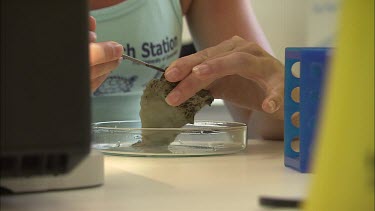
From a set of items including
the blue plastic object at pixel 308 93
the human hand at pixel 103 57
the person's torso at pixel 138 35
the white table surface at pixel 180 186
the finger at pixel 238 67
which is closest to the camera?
the white table surface at pixel 180 186

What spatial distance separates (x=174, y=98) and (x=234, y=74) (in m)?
0.16

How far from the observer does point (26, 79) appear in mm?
377

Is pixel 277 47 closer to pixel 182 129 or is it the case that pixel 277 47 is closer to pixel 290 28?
pixel 290 28

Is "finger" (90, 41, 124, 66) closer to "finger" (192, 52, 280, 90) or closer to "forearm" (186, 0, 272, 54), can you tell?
"finger" (192, 52, 280, 90)

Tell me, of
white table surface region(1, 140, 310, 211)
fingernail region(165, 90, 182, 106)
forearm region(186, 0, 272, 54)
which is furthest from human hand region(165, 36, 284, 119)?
forearm region(186, 0, 272, 54)

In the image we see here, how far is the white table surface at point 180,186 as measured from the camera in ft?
1.66

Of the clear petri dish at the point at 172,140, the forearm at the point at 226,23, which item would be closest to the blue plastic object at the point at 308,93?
the clear petri dish at the point at 172,140

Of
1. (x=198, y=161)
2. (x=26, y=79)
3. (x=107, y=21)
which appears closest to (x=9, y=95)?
(x=26, y=79)

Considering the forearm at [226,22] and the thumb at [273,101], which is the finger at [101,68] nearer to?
the thumb at [273,101]

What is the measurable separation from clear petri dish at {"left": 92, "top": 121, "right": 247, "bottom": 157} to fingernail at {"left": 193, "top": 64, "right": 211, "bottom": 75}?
0.23 ft

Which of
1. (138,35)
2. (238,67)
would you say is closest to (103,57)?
(238,67)

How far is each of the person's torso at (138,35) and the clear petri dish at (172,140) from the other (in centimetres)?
40

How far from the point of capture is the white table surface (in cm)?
50

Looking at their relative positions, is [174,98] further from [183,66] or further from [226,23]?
[226,23]
